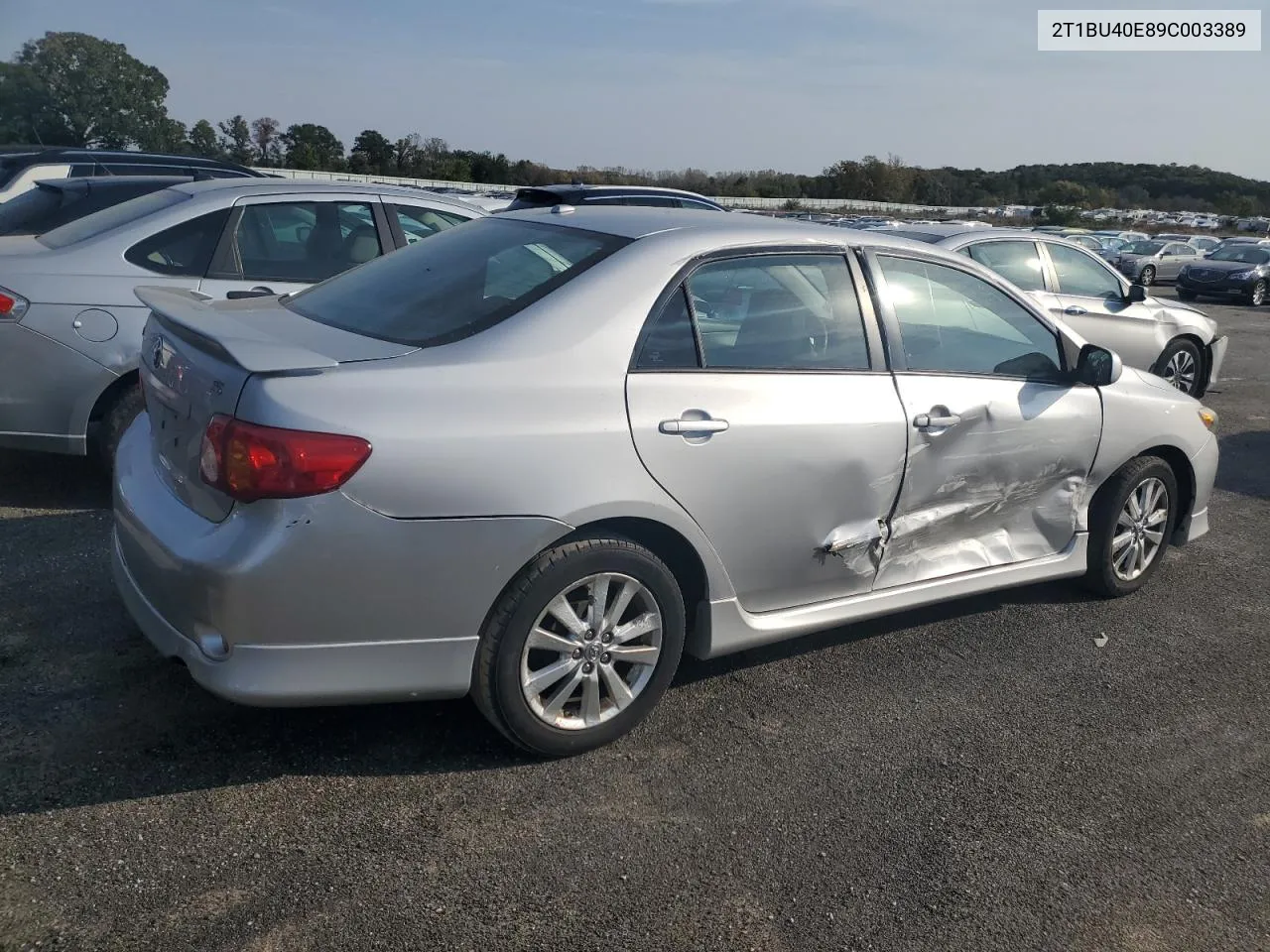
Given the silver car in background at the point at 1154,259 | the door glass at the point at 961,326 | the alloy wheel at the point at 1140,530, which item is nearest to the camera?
the door glass at the point at 961,326

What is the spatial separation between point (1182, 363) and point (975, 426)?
713 centimetres

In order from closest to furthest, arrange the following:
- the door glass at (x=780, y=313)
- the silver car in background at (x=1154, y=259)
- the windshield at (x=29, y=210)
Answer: the door glass at (x=780, y=313) < the windshield at (x=29, y=210) < the silver car in background at (x=1154, y=259)

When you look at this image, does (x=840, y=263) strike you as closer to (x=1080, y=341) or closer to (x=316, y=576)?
(x=1080, y=341)

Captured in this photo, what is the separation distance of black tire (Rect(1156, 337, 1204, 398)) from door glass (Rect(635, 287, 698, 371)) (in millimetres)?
7692

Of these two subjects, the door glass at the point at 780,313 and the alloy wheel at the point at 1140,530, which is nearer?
the door glass at the point at 780,313

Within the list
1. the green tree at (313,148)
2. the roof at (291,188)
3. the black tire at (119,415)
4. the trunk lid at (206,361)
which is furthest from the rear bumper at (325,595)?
the green tree at (313,148)

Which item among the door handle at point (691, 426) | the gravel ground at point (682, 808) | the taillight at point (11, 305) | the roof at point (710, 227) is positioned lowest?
the gravel ground at point (682, 808)

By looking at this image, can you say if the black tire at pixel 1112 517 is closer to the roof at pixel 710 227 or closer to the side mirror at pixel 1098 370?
the side mirror at pixel 1098 370

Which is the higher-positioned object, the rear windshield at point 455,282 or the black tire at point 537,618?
the rear windshield at point 455,282

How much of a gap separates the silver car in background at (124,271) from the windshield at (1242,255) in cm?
2417

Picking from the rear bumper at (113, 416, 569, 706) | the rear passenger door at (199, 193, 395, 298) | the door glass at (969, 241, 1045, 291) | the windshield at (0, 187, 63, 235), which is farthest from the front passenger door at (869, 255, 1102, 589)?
the windshield at (0, 187, 63, 235)

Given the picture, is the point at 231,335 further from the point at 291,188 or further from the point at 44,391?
the point at 291,188

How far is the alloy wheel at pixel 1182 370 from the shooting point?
398 inches

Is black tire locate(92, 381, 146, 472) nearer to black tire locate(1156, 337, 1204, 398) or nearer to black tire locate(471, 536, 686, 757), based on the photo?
black tire locate(471, 536, 686, 757)
